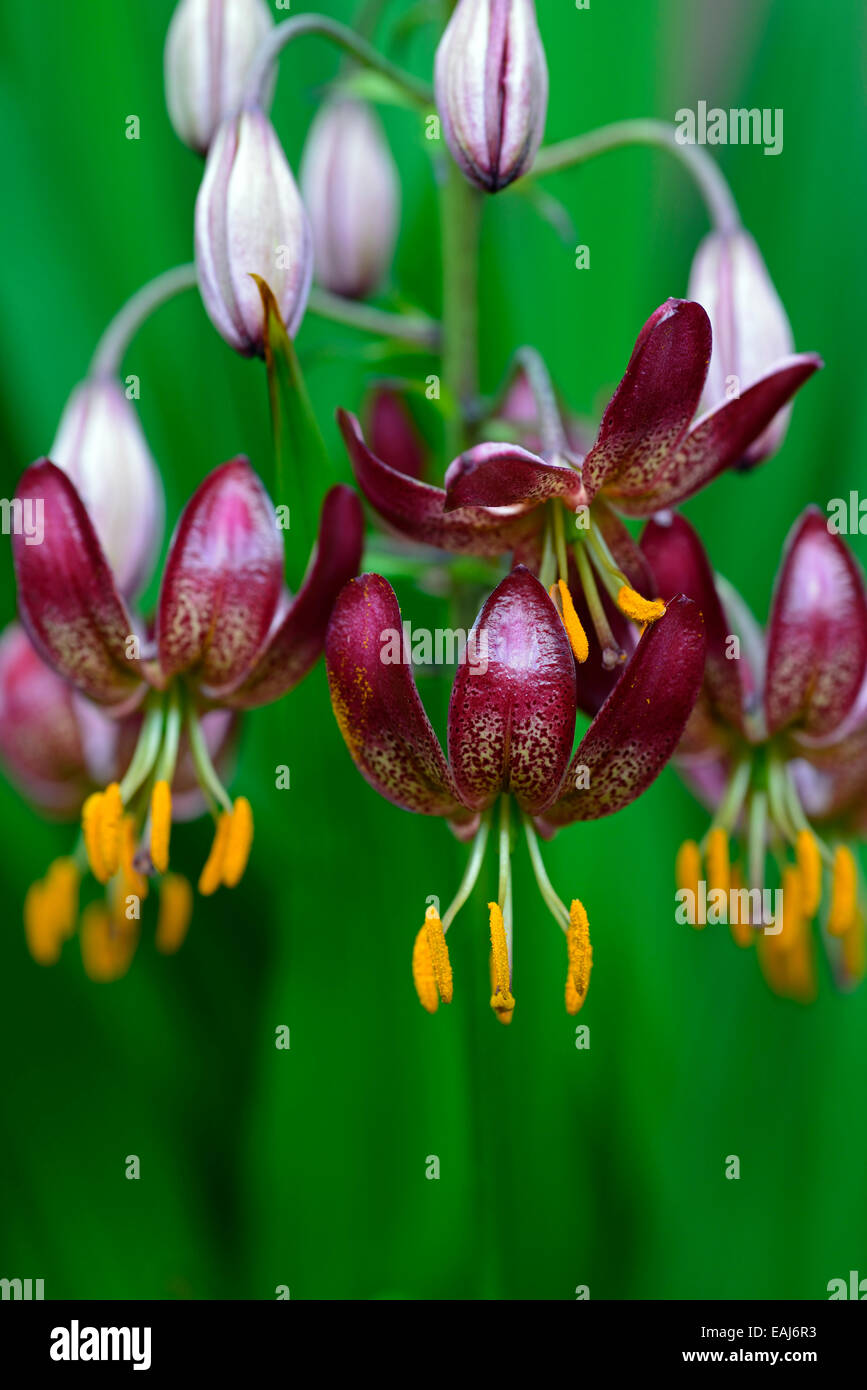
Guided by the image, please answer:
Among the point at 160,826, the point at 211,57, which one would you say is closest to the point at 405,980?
the point at 160,826

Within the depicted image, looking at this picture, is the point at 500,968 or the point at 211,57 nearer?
the point at 500,968

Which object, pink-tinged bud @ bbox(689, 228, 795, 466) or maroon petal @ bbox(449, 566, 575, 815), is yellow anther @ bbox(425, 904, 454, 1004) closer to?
maroon petal @ bbox(449, 566, 575, 815)

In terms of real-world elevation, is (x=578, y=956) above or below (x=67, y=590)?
below

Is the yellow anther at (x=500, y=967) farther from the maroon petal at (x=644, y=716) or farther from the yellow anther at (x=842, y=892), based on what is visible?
the yellow anther at (x=842, y=892)

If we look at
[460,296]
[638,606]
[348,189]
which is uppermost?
[348,189]

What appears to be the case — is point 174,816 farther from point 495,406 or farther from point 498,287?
point 498,287

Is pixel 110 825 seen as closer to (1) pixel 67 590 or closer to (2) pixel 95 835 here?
(2) pixel 95 835

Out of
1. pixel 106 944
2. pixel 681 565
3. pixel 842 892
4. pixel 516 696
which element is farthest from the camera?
pixel 106 944

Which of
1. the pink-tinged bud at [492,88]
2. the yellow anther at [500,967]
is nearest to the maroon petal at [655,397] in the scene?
the pink-tinged bud at [492,88]
